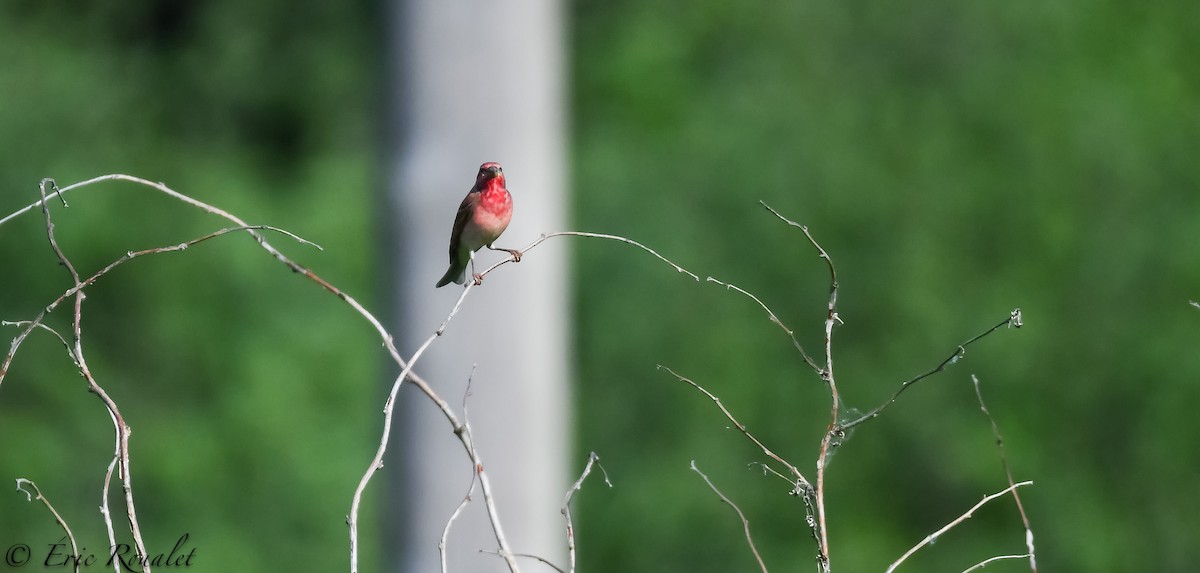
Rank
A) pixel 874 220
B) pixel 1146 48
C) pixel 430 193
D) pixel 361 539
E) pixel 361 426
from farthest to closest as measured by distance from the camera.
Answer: pixel 1146 48
pixel 874 220
pixel 361 426
pixel 361 539
pixel 430 193

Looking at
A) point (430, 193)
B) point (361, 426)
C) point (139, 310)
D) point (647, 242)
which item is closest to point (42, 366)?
point (139, 310)

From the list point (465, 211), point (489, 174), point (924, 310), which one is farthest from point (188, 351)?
point (489, 174)

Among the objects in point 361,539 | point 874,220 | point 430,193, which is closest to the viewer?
point 430,193

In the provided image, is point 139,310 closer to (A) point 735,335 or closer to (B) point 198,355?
(B) point 198,355

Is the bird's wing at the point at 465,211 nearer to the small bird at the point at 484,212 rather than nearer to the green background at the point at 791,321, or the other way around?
the small bird at the point at 484,212

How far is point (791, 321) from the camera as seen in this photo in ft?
27.1

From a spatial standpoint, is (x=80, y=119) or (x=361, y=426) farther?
(x=80, y=119)

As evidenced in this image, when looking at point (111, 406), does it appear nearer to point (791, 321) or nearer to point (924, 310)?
point (791, 321)

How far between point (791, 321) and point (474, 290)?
474 cm

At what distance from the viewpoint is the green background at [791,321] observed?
26.2ft

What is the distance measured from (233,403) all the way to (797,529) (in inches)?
138

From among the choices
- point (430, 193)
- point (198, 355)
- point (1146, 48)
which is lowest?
point (430, 193)

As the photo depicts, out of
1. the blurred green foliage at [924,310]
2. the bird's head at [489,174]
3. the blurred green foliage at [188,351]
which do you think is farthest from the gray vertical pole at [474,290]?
the blurred green foliage at [924,310]

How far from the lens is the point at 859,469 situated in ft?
27.3
